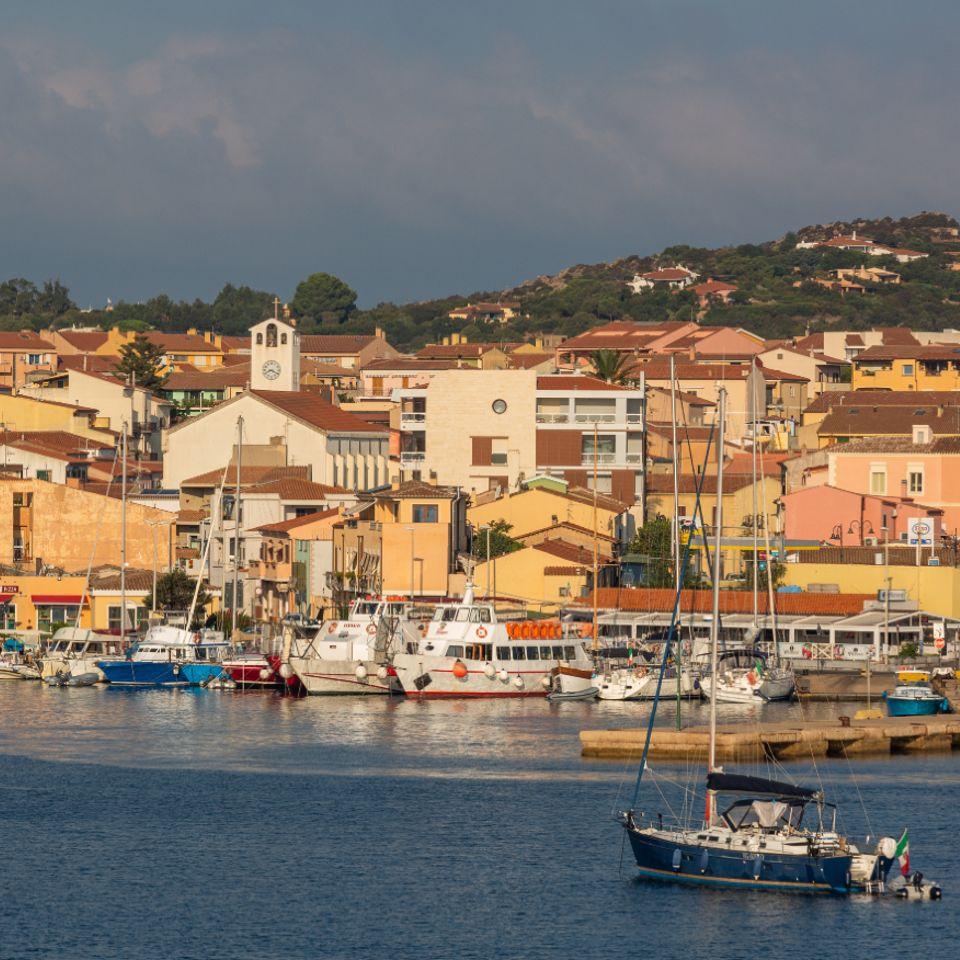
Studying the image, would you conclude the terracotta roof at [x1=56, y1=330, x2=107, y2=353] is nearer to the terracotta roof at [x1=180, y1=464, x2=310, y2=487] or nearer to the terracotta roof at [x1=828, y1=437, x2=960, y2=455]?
the terracotta roof at [x1=180, y1=464, x2=310, y2=487]

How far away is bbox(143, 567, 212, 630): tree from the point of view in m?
85.2

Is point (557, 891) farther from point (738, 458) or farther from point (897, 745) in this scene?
point (738, 458)

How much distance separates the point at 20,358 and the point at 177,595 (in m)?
73.7

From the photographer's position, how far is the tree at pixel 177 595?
279 ft

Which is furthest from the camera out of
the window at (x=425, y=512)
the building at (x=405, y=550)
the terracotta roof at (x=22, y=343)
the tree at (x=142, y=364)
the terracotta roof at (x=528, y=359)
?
the terracotta roof at (x=22, y=343)

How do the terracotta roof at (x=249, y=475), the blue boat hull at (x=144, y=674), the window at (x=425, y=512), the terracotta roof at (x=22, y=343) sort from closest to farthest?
1. the blue boat hull at (x=144, y=674)
2. the window at (x=425, y=512)
3. the terracotta roof at (x=249, y=475)
4. the terracotta roof at (x=22, y=343)

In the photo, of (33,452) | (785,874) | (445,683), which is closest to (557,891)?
(785,874)

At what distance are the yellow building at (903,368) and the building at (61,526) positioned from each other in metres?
58.2

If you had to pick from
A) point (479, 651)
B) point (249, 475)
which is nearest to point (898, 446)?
point (249, 475)

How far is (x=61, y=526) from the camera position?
92.2 m

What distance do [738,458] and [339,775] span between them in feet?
178

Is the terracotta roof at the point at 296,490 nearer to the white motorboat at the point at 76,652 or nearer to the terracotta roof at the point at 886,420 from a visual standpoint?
the white motorboat at the point at 76,652

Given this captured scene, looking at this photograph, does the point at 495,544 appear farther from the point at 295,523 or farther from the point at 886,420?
the point at 886,420

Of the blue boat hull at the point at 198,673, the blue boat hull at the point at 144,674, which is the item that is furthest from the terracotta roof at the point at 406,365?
the blue boat hull at the point at 198,673
